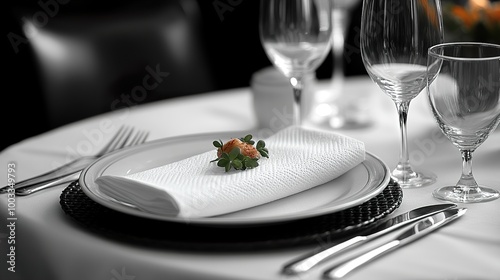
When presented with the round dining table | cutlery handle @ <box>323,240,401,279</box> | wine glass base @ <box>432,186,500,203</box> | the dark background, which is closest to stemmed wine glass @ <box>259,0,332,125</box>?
the round dining table

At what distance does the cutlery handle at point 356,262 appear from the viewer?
680 mm

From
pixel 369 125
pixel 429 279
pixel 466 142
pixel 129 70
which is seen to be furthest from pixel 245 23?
pixel 429 279

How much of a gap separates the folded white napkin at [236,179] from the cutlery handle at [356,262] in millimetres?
160

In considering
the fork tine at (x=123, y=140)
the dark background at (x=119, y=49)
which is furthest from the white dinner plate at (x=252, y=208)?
the dark background at (x=119, y=49)

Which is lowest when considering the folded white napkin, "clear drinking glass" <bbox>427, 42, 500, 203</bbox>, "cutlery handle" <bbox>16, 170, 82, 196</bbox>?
"cutlery handle" <bbox>16, 170, 82, 196</bbox>

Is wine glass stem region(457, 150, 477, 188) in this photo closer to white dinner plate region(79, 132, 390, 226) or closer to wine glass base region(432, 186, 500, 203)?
wine glass base region(432, 186, 500, 203)

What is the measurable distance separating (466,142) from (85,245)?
49cm

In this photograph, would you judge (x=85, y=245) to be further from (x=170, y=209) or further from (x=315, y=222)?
(x=315, y=222)

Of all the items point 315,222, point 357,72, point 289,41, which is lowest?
point 357,72

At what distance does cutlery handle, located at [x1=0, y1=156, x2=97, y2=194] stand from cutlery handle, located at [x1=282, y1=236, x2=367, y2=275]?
45 centimetres

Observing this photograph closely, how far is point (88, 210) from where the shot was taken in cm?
86

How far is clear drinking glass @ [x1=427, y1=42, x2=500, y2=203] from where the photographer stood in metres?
0.85

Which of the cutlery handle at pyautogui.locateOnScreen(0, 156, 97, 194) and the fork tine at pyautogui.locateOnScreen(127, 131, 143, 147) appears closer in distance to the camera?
the cutlery handle at pyautogui.locateOnScreen(0, 156, 97, 194)

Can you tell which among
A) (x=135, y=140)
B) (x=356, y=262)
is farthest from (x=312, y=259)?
(x=135, y=140)
